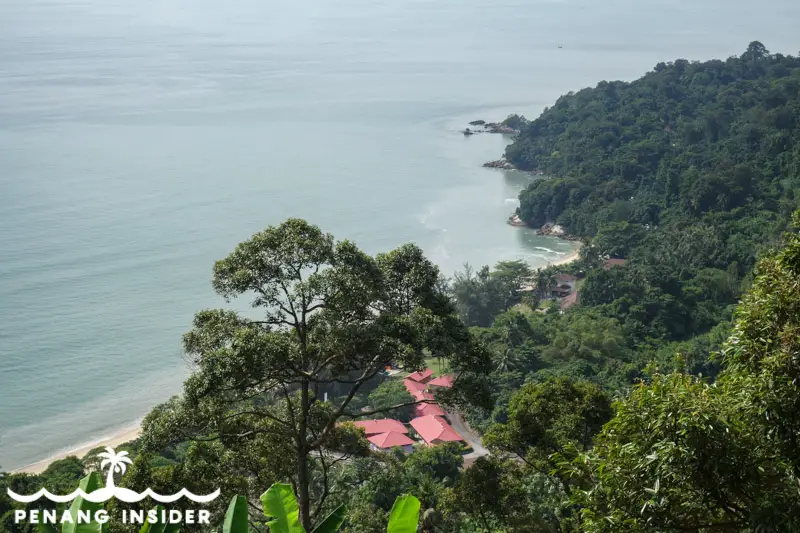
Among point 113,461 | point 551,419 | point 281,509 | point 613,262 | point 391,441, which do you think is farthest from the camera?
point 613,262

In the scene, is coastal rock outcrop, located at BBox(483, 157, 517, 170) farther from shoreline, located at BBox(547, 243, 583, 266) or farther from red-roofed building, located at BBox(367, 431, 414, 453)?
red-roofed building, located at BBox(367, 431, 414, 453)

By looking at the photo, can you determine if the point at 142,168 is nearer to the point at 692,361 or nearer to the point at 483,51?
the point at 692,361

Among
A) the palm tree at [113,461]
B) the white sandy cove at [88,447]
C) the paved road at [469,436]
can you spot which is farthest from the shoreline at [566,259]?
the palm tree at [113,461]

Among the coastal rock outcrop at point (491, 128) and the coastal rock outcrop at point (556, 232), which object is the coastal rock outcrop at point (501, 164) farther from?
the coastal rock outcrop at point (556, 232)

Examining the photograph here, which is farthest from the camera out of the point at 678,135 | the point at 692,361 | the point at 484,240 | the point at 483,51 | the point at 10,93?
the point at 483,51

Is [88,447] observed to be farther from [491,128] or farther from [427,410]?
[491,128]

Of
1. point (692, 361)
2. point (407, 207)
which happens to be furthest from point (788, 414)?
point (407, 207)

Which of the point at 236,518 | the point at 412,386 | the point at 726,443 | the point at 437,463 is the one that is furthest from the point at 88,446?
the point at 236,518
